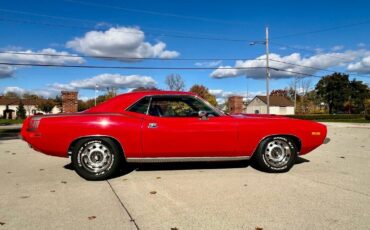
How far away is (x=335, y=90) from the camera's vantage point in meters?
77.6

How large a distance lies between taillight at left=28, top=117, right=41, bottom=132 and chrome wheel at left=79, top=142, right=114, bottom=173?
0.88 meters

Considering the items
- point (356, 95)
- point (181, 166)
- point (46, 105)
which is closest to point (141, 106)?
point (181, 166)

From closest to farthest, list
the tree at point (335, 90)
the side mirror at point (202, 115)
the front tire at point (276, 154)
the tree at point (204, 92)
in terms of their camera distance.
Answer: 1. the side mirror at point (202, 115)
2. the front tire at point (276, 154)
3. the tree at point (204, 92)
4. the tree at point (335, 90)

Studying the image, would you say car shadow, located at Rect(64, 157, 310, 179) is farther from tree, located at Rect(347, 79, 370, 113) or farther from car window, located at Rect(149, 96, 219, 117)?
tree, located at Rect(347, 79, 370, 113)

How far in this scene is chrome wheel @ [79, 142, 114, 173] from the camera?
522 centimetres

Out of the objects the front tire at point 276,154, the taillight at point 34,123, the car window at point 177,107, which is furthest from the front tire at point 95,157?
the front tire at point 276,154

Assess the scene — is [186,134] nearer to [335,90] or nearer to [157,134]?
[157,134]

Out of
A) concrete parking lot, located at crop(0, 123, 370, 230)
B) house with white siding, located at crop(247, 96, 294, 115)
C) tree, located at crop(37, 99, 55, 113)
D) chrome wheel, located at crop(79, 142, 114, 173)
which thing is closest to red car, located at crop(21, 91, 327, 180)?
chrome wheel, located at crop(79, 142, 114, 173)

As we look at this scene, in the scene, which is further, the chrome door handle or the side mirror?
the side mirror

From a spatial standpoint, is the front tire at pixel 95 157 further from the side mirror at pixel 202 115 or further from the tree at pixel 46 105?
the tree at pixel 46 105

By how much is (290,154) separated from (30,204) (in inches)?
163

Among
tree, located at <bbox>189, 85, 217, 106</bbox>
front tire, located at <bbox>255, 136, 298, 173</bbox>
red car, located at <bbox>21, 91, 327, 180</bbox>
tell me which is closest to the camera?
red car, located at <bbox>21, 91, 327, 180</bbox>

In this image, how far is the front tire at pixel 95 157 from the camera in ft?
17.0

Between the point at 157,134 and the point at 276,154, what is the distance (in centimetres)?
214
